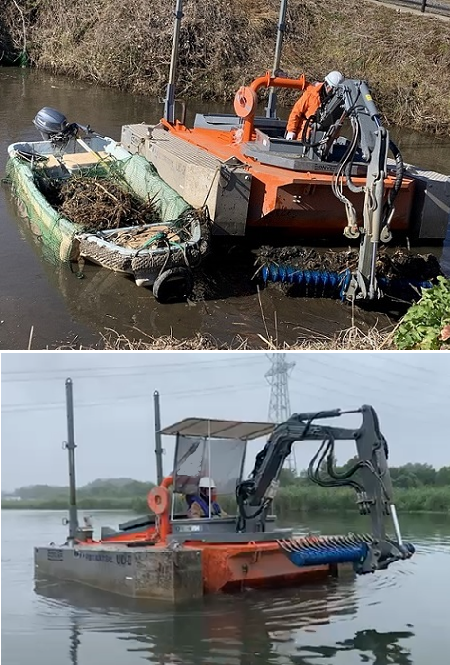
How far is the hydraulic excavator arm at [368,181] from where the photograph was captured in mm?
11039

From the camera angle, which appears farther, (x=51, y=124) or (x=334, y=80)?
(x=51, y=124)

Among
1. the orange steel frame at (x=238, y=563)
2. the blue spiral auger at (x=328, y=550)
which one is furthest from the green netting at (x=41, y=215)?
the blue spiral auger at (x=328, y=550)

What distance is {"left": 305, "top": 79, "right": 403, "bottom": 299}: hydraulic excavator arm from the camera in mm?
11039

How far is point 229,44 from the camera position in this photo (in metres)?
26.6

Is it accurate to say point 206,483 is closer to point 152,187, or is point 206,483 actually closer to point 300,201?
point 300,201

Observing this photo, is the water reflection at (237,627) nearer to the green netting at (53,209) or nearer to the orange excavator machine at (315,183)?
the orange excavator machine at (315,183)

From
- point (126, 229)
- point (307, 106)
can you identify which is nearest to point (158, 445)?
point (126, 229)

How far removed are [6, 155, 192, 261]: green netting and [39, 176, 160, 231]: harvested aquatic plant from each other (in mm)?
210

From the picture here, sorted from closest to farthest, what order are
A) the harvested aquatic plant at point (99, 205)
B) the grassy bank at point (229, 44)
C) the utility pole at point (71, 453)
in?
the utility pole at point (71, 453) < the harvested aquatic plant at point (99, 205) < the grassy bank at point (229, 44)

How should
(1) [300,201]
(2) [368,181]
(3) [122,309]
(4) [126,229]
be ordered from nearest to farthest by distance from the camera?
(2) [368,181] < (3) [122,309] < (4) [126,229] < (1) [300,201]

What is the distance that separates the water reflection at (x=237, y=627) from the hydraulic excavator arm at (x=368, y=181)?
384cm

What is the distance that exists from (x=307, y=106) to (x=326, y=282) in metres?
3.09

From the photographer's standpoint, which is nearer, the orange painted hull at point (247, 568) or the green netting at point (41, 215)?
the orange painted hull at point (247, 568)

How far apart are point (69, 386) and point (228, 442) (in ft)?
8.75
